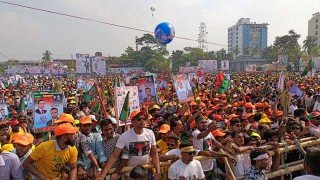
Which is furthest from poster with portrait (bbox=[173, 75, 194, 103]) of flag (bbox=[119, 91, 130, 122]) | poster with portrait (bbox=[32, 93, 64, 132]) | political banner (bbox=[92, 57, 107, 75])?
political banner (bbox=[92, 57, 107, 75])

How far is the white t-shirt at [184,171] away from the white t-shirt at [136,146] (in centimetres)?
38

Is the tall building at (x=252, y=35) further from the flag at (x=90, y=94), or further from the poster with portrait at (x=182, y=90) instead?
the poster with portrait at (x=182, y=90)

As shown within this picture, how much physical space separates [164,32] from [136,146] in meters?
7.30

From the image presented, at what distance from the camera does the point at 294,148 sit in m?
4.76

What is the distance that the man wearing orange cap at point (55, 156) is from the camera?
11.5 ft

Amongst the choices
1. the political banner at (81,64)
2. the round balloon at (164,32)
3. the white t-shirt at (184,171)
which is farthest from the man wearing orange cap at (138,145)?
the political banner at (81,64)

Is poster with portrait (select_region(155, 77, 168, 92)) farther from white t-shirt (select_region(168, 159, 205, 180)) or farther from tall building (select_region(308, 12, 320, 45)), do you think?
tall building (select_region(308, 12, 320, 45))

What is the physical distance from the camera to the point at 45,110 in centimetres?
641

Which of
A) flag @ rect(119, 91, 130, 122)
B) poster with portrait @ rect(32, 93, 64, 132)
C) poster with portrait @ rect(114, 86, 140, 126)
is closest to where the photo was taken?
flag @ rect(119, 91, 130, 122)

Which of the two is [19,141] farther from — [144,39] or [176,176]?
[144,39]

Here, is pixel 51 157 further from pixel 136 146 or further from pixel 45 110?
pixel 45 110

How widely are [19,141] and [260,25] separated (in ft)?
574

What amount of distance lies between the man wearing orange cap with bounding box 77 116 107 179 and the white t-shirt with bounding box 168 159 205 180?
887 millimetres

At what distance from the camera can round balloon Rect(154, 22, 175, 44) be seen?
1070 cm
